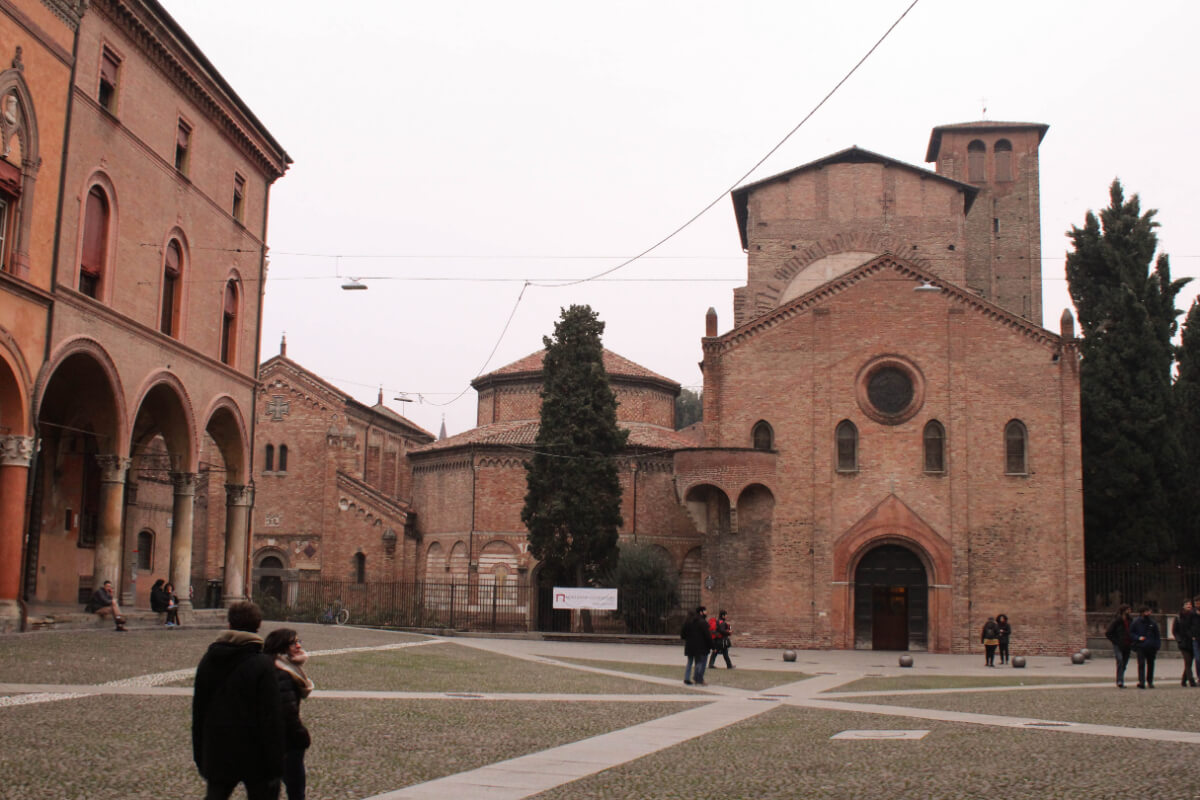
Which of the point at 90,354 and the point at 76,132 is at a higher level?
the point at 76,132

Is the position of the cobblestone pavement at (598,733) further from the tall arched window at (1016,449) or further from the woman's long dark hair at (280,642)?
the tall arched window at (1016,449)

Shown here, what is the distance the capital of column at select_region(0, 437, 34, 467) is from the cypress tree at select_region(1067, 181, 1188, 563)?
99.4 feet

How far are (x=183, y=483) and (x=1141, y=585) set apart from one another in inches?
1060

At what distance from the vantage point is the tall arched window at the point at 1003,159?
5122 centimetres

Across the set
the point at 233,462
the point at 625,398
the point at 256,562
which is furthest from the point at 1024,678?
the point at 256,562

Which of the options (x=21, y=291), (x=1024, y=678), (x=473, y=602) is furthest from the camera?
(x=473, y=602)

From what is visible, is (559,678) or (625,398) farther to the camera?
(625,398)

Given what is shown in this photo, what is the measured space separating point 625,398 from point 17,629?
1226 inches

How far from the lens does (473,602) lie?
4172 centimetres

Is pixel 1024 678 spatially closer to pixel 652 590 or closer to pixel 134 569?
pixel 652 590

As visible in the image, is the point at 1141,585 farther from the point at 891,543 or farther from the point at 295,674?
the point at 295,674

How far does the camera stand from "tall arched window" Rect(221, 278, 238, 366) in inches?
1091

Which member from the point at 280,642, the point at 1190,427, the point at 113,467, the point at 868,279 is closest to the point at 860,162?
the point at 868,279

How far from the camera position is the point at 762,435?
35812mm
